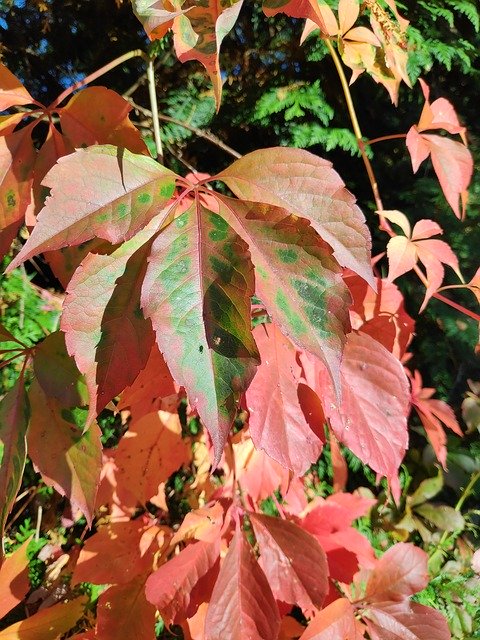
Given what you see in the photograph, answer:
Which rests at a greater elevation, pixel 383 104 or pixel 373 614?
pixel 383 104

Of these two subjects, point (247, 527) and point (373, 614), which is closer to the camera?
point (373, 614)

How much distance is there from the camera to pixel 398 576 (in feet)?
2.77

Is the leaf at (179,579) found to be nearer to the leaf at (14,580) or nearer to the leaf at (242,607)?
the leaf at (242,607)

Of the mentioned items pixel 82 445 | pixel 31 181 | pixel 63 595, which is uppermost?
pixel 31 181

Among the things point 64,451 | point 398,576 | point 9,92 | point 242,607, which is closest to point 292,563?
point 242,607

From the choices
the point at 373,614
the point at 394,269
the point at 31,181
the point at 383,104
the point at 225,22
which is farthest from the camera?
the point at 383,104

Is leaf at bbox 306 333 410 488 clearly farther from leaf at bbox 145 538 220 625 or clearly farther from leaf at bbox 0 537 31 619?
leaf at bbox 0 537 31 619

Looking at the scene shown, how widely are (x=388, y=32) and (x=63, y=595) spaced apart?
1.25m

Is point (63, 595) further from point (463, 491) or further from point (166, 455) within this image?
point (463, 491)

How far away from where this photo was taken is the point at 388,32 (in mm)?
729

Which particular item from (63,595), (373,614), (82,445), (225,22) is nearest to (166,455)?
(82,445)

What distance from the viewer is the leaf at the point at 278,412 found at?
52 centimetres

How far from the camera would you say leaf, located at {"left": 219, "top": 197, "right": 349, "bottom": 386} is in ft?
1.30

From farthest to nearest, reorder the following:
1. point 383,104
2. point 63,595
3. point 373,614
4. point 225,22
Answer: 1. point 383,104
2. point 63,595
3. point 373,614
4. point 225,22
